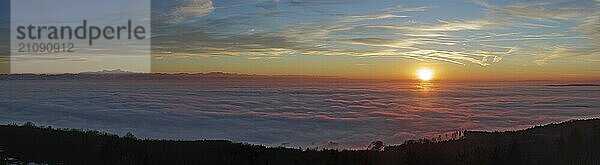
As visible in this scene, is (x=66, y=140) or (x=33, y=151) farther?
(x=66, y=140)

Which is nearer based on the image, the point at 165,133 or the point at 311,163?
the point at 311,163

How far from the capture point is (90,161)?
16.4 meters

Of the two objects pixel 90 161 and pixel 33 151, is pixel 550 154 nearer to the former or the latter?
pixel 90 161

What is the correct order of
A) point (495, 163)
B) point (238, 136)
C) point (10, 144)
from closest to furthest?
point (495, 163) < point (10, 144) < point (238, 136)

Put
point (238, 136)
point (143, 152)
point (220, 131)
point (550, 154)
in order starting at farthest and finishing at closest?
point (220, 131)
point (238, 136)
point (143, 152)
point (550, 154)

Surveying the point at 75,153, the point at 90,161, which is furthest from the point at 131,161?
the point at 75,153

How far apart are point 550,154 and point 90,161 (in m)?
13.1

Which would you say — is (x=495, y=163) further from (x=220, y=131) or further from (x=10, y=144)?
(x=220, y=131)

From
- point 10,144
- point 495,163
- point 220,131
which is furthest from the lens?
point 220,131

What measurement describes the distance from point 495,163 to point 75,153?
1255cm

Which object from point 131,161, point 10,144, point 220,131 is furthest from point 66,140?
point 220,131

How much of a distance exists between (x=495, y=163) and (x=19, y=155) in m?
14.3

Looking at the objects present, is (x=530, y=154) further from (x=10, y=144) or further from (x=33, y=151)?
(x=10, y=144)

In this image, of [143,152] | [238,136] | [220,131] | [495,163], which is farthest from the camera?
[220,131]
